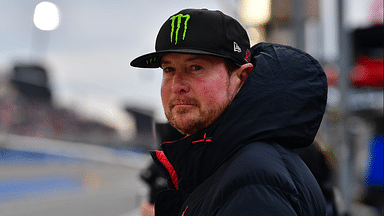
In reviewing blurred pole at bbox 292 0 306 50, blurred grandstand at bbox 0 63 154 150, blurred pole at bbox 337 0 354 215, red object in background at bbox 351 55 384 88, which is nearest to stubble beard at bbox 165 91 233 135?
blurred pole at bbox 337 0 354 215

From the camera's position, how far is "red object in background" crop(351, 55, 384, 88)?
7.18 metres

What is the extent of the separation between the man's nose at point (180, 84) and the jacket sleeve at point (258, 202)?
1.93ft

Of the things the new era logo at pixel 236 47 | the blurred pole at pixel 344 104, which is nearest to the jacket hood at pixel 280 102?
the new era logo at pixel 236 47

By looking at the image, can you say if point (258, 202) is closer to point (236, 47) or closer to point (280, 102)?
point (280, 102)

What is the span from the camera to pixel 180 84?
6.40ft

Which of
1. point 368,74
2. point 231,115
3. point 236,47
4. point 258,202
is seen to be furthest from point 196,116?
point 368,74

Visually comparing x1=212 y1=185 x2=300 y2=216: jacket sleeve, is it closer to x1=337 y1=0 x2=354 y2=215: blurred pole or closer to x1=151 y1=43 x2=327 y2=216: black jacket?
x1=151 y1=43 x2=327 y2=216: black jacket

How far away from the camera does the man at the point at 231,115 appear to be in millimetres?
1552

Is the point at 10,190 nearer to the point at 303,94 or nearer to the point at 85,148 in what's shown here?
the point at 85,148

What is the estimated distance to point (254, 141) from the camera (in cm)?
171

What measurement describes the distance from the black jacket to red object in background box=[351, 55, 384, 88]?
5.60 metres

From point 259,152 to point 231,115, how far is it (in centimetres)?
22

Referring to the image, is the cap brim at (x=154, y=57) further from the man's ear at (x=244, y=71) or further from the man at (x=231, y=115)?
the man's ear at (x=244, y=71)

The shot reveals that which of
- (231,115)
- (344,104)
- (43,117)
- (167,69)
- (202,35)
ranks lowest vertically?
A: (43,117)
